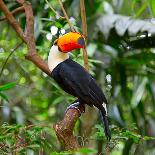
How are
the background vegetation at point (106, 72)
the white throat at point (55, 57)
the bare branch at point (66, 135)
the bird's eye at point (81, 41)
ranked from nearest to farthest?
the bare branch at point (66, 135), the bird's eye at point (81, 41), the white throat at point (55, 57), the background vegetation at point (106, 72)

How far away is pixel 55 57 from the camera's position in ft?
5.91

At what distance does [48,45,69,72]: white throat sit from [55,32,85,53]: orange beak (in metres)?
0.03

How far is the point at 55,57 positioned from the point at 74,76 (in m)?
0.13

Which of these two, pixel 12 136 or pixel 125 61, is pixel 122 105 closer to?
pixel 125 61

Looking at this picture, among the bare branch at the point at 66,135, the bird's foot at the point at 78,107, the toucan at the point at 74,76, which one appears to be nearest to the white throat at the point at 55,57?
the toucan at the point at 74,76

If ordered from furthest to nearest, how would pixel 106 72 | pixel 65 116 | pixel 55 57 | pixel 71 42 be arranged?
pixel 106 72, pixel 55 57, pixel 71 42, pixel 65 116

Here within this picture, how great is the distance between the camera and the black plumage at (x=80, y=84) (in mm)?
1680

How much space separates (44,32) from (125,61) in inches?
21.3

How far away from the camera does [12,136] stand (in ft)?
4.64

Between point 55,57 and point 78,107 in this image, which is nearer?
point 78,107

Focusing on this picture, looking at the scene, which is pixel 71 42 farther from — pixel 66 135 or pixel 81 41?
pixel 66 135

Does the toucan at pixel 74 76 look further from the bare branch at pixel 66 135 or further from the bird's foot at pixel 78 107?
the bare branch at pixel 66 135

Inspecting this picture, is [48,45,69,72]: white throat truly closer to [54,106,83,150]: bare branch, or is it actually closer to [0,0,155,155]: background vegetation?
[54,106,83,150]: bare branch

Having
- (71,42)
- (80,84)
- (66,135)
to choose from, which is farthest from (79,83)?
(66,135)
